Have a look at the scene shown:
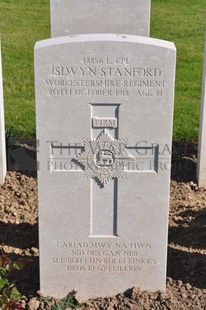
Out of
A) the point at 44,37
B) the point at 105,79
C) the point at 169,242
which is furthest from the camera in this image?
the point at 44,37

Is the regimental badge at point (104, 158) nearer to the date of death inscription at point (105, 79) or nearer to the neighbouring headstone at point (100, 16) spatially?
the date of death inscription at point (105, 79)

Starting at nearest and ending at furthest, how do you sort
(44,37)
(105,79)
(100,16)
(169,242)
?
1. (105,79)
2. (169,242)
3. (100,16)
4. (44,37)

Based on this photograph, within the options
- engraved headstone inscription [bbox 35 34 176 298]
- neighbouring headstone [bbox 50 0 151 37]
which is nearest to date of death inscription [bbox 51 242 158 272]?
engraved headstone inscription [bbox 35 34 176 298]

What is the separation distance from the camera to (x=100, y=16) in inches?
211

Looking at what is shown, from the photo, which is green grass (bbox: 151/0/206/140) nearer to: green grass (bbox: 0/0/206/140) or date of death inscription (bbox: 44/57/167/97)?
green grass (bbox: 0/0/206/140)

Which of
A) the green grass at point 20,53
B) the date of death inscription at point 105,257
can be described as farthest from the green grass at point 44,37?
the date of death inscription at point 105,257

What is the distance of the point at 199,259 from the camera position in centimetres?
484

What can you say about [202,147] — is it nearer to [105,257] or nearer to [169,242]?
[169,242]

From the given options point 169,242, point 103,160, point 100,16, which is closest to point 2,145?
point 100,16

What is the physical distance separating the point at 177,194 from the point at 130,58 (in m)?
2.33

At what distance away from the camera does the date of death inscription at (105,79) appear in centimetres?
400

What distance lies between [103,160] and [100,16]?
161 centimetres

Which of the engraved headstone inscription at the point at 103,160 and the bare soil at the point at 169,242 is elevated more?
the engraved headstone inscription at the point at 103,160

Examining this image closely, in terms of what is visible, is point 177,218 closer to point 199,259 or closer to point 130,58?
point 199,259
